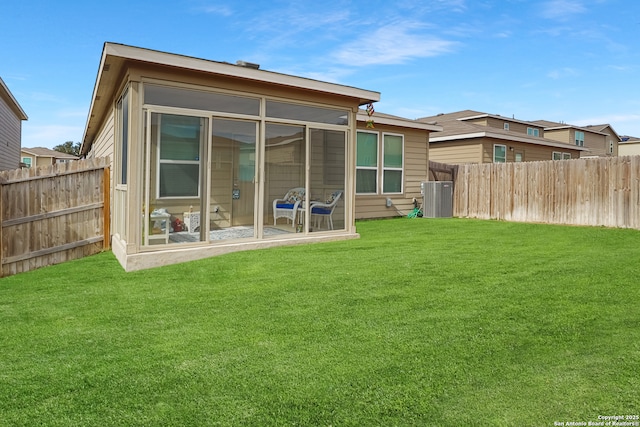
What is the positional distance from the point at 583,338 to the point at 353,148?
16.9 feet

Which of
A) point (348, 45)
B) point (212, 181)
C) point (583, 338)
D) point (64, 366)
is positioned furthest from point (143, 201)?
point (348, 45)

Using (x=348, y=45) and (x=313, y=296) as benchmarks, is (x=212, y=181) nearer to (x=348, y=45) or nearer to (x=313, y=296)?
(x=313, y=296)

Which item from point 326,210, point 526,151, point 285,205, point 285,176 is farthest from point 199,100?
point 526,151

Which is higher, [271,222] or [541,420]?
[271,222]

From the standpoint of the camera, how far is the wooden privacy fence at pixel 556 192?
9.14m

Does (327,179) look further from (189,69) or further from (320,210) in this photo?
(189,69)

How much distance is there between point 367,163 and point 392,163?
91 centimetres

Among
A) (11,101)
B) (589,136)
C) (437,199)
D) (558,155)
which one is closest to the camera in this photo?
(437,199)

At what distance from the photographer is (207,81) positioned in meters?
6.04

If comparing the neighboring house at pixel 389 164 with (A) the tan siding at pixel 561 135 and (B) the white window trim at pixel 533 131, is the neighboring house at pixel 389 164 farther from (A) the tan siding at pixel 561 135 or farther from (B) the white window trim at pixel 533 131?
(A) the tan siding at pixel 561 135

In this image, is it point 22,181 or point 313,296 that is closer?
point 313,296

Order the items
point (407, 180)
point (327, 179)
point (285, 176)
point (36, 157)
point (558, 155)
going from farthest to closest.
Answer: point (36, 157), point (558, 155), point (407, 180), point (327, 179), point (285, 176)

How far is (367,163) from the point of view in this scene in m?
11.4

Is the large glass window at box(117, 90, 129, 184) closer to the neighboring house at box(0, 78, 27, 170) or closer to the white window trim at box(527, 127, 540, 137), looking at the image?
the neighboring house at box(0, 78, 27, 170)
